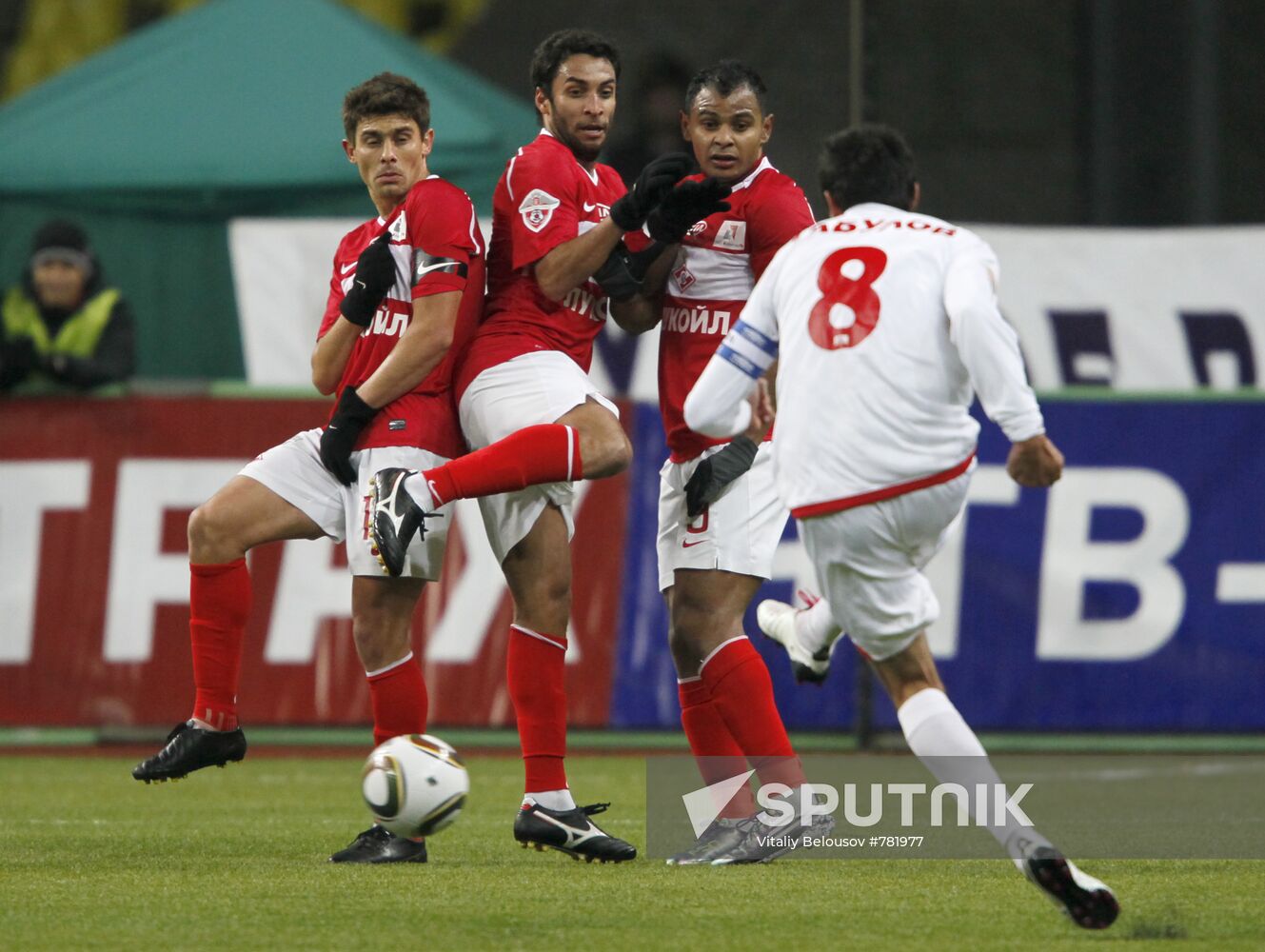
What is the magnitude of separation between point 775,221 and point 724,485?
712 millimetres

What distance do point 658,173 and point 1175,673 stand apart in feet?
15.9

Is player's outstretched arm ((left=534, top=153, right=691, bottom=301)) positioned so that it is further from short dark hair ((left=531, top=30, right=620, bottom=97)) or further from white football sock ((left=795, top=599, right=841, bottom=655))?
white football sock ((left=795, top=599, right=841, bottom=655))

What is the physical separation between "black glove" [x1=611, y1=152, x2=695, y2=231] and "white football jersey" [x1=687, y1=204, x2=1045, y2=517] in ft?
1.88

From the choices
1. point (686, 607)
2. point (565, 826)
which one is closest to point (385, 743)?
point (565, 826)

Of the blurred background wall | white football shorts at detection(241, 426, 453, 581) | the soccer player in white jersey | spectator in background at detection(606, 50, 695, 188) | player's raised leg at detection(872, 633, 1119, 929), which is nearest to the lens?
player's raised leg at detection(872, 633, 1119, 929)

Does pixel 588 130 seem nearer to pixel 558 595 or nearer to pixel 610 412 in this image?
pixel 610 412

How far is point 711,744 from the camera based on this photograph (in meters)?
5.73

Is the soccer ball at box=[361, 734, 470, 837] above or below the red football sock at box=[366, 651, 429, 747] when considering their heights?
below

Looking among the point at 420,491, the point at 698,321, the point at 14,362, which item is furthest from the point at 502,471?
the point at 14,362

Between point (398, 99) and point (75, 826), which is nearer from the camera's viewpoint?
point (398, 99)

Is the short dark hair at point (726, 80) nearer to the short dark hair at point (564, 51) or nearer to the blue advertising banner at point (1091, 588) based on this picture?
the short dark hair at point (564, 51)

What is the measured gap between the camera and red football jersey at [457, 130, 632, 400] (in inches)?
213

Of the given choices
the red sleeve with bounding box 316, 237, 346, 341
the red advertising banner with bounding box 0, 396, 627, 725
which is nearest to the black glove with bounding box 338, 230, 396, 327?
the red sleeve with bounding box 316, 237, 346, 341

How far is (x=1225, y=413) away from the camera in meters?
9.13
